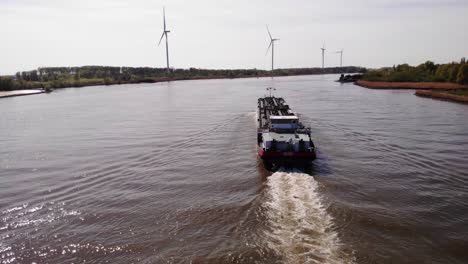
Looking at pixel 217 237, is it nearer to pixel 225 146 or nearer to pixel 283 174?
pixel 283 174

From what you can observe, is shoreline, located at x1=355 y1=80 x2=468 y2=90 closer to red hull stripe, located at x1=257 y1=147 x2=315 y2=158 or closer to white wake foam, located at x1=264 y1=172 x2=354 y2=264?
red hull stripe, located at x1=257 y1=147 x2=315 y2=158

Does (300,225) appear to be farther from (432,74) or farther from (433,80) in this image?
(432,74)

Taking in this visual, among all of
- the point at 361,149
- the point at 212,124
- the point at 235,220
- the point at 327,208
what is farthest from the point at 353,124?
the point at 235,220

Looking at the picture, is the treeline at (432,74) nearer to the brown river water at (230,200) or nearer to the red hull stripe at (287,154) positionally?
the brown river water at (230,200)

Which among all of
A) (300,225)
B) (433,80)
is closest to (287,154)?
(300,225)

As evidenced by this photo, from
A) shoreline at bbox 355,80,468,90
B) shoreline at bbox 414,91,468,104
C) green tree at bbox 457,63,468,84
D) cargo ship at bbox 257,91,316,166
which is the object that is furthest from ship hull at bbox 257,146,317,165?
green tree at bbox 457,63,468,84

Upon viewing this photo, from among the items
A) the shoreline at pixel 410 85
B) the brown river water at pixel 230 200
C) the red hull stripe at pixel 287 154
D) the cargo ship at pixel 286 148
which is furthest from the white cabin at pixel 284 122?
the shoreline at pixel 410 85
